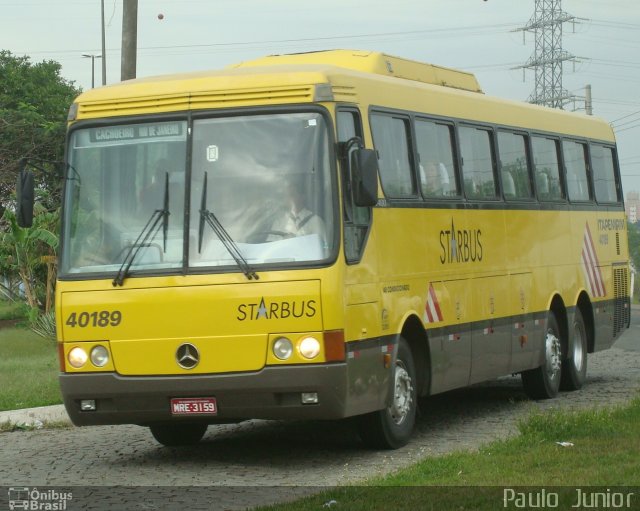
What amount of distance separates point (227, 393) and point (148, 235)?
1.45m

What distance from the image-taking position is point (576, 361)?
18.2 m

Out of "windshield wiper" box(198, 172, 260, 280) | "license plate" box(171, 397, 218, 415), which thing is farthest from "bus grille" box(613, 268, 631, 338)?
"license plate" box(171, 397, 218, 415)

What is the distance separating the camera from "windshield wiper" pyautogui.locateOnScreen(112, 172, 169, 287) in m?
11.8

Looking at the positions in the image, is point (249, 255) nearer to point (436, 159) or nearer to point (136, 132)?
point (136, 132)

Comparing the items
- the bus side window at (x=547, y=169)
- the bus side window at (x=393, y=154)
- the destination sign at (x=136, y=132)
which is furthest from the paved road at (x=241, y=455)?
the destination sign at (x=136, y=132)

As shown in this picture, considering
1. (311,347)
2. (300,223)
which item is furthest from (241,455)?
(300,223)

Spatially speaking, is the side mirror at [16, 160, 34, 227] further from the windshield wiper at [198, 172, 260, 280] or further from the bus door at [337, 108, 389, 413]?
the bus door at [337, 108, 389, 413]

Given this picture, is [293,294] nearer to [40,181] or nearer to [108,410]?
[108,410]

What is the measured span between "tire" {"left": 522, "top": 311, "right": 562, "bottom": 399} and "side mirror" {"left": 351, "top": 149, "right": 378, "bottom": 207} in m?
5.85

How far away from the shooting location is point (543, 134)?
17.8 metres

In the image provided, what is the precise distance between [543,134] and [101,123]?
7.16 meters

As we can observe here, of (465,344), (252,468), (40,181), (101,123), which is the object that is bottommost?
(252,468)

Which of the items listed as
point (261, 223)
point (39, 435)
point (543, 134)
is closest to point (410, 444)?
point (261, 223)

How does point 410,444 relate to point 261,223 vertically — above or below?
below
